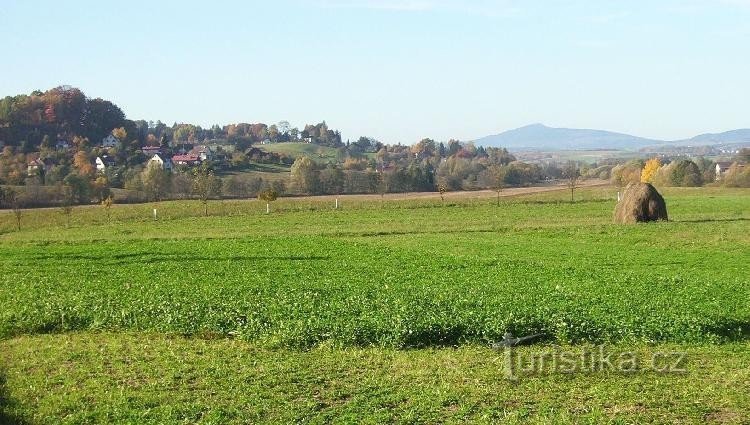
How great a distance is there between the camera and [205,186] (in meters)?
76.9

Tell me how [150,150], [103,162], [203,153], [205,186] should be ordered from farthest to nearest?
[203,153] → [150,150] → [103,162] → [205,186]

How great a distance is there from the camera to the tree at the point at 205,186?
75625 mm

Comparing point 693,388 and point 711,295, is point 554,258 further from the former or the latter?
point 693,388

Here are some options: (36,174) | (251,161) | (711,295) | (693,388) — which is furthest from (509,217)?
(251,161)

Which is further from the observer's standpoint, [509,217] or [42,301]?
[509,217]

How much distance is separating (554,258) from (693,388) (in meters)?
18.5

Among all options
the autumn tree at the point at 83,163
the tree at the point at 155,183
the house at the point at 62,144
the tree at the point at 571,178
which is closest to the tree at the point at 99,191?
the tree at the point at 155,183

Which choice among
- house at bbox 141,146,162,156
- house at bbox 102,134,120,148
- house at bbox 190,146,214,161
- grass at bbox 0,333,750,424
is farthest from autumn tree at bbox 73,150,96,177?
grass at bbox 0,333,750,424

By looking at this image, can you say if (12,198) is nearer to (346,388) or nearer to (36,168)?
(36,168)

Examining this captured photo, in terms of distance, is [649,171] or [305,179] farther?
[649,171]

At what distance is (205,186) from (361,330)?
205 ft

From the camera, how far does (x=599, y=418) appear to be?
11.5m

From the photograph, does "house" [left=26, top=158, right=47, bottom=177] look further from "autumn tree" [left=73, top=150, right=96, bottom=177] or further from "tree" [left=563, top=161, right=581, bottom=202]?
"tree" [left=563, top=161, right=581, bottom=202]

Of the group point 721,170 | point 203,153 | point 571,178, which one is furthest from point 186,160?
point 721,170
